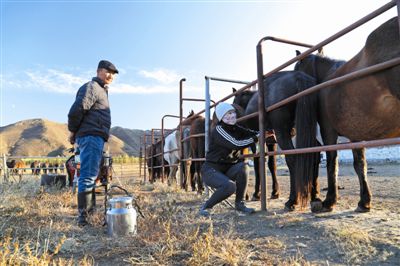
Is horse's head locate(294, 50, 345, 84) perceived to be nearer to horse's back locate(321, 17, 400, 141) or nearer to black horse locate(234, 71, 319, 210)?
black horse locate(234, 71, 319, 210)

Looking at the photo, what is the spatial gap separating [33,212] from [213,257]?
277cm

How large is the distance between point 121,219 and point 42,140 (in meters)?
72.6

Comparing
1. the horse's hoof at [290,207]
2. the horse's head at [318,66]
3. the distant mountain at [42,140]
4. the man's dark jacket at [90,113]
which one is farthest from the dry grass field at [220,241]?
the distant mountain at [42,140]

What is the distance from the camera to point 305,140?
357cm

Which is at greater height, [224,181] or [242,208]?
[224,181]

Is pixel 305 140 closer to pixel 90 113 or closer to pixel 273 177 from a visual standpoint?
pixel 273 177

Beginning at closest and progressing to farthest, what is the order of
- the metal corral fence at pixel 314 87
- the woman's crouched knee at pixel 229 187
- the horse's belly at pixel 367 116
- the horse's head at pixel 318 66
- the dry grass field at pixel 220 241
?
the dry grass field at pixel 220 241
the metal corral fence at pixel 314 87
the horse's belly at pixel 367 116
the woman's crouched knee at pixel 229 187
the horse's head at pixel 318 66

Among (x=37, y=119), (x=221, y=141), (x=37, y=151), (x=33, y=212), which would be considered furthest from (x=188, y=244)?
(x=37, y=119)

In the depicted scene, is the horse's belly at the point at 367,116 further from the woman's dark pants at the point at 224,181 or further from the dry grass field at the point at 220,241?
the woman's dark pants at the point at 224,181

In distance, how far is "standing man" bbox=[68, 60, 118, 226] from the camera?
3.39 metres

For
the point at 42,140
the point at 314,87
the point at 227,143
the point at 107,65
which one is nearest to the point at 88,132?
the point at 107,65

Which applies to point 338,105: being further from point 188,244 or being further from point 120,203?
point 120,203

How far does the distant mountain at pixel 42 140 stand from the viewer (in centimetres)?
6097

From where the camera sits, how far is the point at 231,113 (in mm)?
3904
